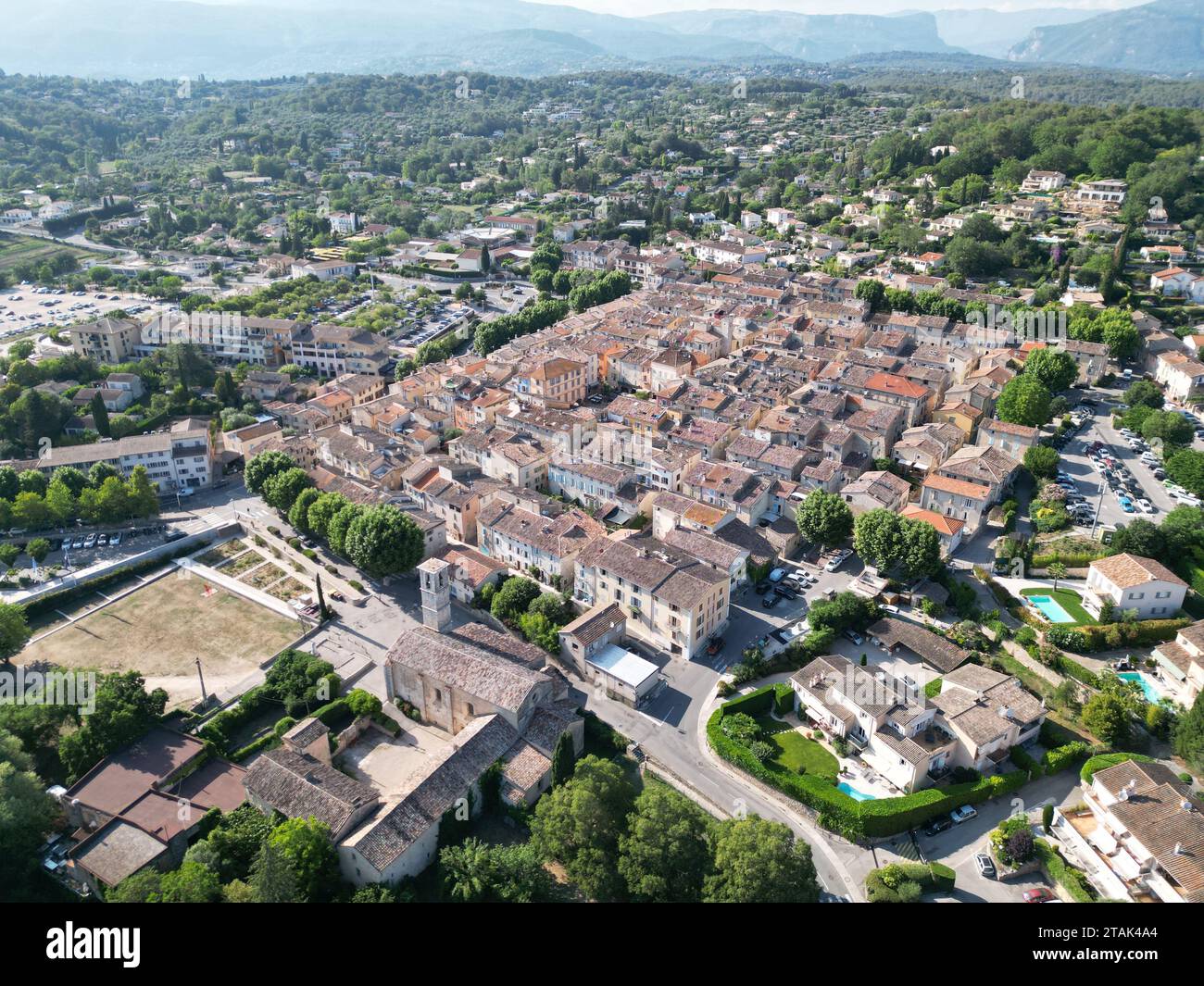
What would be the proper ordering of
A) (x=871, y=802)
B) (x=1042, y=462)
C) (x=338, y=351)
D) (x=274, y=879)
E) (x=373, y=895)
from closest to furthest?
(x=274, y=879) < (x=373, y=895) < (x=871, y=802) < (x=1042, y=462) < (x=338, y=351)

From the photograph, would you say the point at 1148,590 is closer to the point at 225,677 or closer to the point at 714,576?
the point at 714,576

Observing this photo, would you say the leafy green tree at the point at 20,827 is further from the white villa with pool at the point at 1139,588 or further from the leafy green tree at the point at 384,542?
the white villa with pool at the point at 1139,588

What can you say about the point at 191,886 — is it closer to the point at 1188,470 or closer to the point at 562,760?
the point at 562,760

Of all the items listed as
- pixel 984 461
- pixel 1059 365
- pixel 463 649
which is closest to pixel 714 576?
pixel 463 649

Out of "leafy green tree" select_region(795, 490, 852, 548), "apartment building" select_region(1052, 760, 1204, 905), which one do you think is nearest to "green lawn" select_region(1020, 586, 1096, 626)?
"leafy green tree" select_region(795, 490, 852, 548)

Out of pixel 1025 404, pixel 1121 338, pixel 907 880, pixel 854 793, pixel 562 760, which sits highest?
pixel 1121 338

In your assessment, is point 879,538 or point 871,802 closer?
point 871,802

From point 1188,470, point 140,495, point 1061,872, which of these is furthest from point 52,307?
point 1188,470
